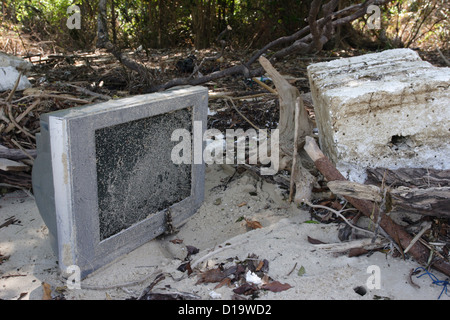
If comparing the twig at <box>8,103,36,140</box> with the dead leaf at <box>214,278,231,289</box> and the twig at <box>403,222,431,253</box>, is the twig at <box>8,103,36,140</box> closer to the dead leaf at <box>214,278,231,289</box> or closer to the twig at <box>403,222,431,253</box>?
the dead leaf at <box>214,278,231,289</box>

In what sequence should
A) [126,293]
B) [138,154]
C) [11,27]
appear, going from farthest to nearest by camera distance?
[11,27] → [138,154] → [126,293]

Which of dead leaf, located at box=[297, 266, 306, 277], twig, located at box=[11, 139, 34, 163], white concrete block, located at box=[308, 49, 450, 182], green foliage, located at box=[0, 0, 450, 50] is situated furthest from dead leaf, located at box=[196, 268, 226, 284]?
green foliage, located at box=[0, 0, 450, 50]

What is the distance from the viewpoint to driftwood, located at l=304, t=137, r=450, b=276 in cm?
217

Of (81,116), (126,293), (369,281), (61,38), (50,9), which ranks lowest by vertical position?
(126,293)

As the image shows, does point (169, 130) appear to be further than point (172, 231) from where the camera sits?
No

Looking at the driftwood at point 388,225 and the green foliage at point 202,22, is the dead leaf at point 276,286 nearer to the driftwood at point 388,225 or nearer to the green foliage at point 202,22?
the driftwood at point 388,225

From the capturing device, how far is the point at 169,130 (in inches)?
105

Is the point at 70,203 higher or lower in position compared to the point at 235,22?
lower

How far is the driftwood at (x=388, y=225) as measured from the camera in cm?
217

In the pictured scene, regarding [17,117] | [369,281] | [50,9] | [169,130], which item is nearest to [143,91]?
[17,117]

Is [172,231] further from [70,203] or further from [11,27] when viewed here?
[11,27]

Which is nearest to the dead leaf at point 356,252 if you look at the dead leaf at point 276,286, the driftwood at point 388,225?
the driftwood at point 388,225

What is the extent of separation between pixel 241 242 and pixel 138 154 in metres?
0.82

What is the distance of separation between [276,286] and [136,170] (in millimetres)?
1044
